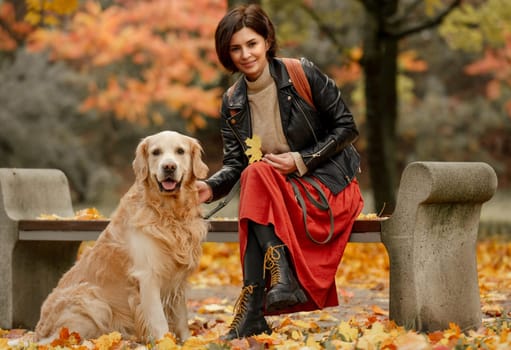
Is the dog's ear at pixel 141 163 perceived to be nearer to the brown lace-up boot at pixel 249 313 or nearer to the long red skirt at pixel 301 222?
the long red skirt at pixel 301 222

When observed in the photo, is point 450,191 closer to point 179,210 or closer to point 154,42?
point 179,210

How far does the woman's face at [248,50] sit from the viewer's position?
13.7ft

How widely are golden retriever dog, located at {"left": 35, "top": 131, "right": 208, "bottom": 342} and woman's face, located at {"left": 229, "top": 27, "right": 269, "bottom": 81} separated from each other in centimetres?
50

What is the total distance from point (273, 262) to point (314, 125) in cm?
84

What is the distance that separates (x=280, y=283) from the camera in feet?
12.5

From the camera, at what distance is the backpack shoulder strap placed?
13.9 ft

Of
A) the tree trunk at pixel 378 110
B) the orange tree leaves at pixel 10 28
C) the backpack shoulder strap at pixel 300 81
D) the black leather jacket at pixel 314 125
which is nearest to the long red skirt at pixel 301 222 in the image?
the black leather jacket at pixel 314 125

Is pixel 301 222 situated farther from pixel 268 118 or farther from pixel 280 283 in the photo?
pixel 268 118

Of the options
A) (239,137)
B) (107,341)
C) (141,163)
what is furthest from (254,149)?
(107,341)

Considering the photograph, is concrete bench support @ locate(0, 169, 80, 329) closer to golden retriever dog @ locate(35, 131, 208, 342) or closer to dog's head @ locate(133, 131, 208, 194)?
golden retriever dog @ locate(35, 131, 208, 342)

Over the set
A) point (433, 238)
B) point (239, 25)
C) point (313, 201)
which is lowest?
point (433, 238)

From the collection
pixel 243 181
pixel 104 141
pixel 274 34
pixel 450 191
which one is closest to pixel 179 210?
pixel 243 181

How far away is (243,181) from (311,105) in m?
0.61

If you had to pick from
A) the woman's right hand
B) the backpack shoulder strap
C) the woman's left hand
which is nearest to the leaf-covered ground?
the woman's right hand
